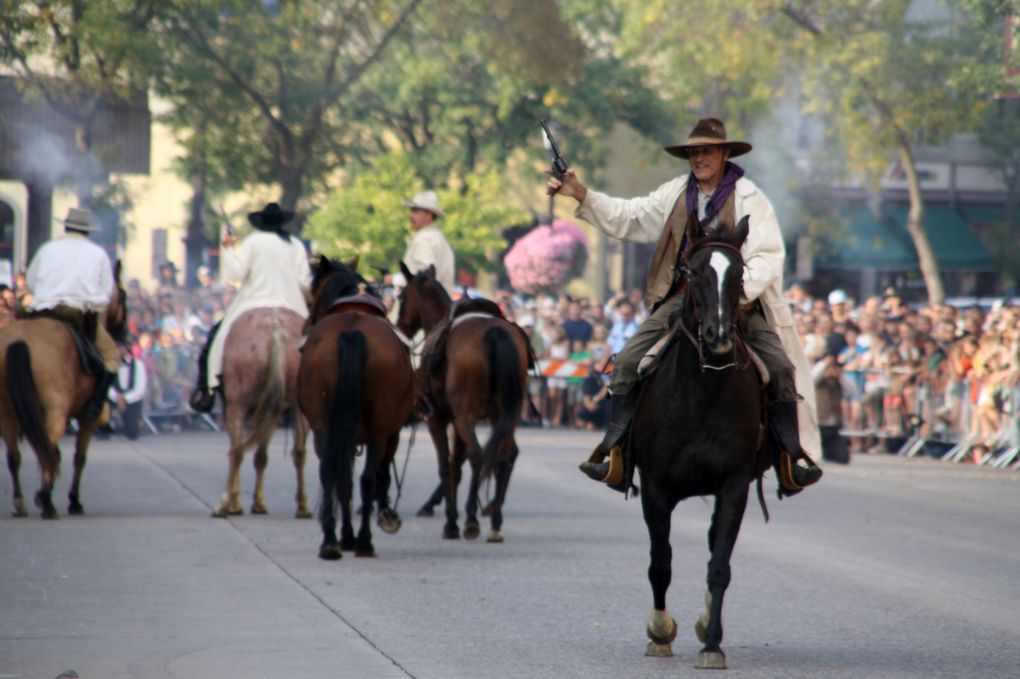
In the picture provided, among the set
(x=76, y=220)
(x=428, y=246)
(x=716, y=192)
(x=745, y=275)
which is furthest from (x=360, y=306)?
(x=745, y=275)

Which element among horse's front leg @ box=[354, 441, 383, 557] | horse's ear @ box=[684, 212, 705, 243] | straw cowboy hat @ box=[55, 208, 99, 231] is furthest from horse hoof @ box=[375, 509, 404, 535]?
horse's ear @ box=[684, 212, 705, 243]

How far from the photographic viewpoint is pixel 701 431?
8289 millimetres

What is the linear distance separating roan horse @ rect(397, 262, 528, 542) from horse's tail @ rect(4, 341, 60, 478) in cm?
287

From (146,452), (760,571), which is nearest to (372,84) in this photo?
(146,452)

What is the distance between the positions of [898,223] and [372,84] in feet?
54.5

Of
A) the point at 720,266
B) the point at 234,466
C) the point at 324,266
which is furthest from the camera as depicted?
the point at 234,466

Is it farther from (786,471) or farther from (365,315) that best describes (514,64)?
(786,471)

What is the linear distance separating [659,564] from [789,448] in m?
0.85

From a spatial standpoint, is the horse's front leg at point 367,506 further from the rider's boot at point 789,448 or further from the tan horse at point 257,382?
the rider's boot at point 789,448

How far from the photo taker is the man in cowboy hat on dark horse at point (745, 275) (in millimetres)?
8641

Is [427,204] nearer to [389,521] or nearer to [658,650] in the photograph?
[389,521]

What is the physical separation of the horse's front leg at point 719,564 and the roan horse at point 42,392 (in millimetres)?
7087

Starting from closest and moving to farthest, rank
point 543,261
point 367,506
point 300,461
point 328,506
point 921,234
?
point 328,506
point 367,506
point 300,461
point 921,234
point 543,261

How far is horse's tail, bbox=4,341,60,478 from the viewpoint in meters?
13.8
